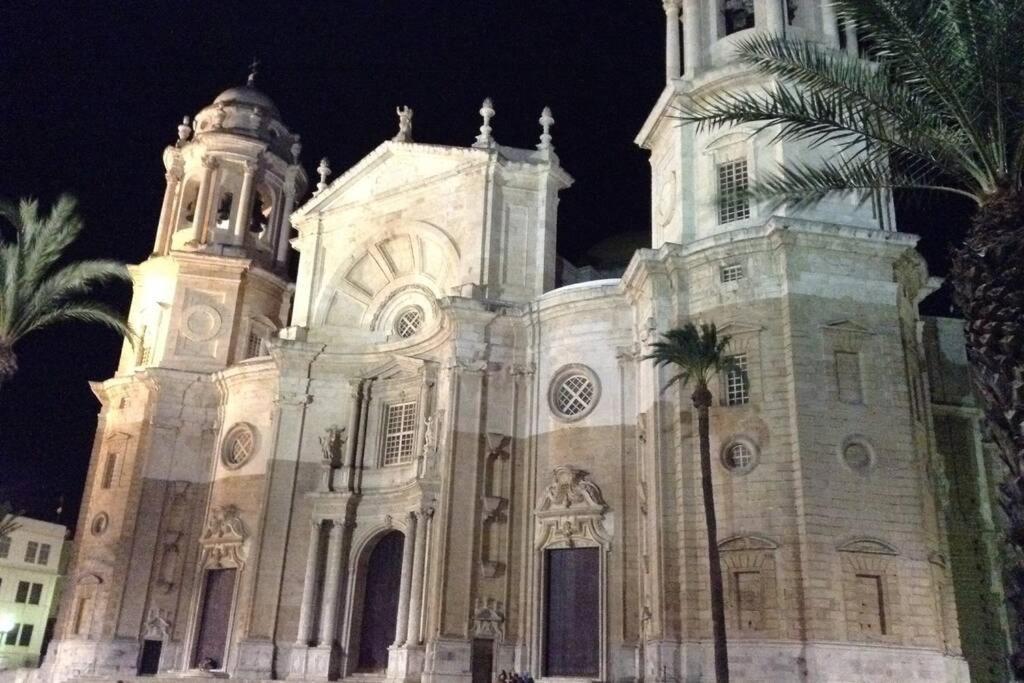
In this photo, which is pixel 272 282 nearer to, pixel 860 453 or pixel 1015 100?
pixel 860 453

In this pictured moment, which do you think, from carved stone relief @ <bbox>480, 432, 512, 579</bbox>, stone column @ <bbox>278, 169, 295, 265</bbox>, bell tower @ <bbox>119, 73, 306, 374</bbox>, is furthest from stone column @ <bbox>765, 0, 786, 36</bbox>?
stone column @ <bbox>278, 169, 295, 265</bbox>

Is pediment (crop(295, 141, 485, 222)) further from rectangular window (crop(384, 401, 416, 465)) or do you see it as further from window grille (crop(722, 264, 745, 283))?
window grille (crop(722, 264, 745, 283))

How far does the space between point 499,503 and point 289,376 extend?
10.7 metres

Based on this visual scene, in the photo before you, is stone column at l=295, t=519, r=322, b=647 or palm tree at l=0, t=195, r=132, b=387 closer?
palm tree at l=0, t=195, r=132, b=387

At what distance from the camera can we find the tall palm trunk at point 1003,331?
39.6 ft

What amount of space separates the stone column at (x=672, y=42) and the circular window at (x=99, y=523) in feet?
86.8

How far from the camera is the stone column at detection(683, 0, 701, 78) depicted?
28438 millimetres

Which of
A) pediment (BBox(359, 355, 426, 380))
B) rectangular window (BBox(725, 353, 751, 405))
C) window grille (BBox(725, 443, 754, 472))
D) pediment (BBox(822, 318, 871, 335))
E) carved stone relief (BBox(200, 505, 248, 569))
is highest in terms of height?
pediment (BBox(359, 355, 426, 380))

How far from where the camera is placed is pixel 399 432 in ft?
→ 109

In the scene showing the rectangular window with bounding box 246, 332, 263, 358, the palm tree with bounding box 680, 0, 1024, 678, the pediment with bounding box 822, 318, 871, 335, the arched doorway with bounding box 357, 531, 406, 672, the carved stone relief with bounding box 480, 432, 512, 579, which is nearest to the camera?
the palm tree with bounding box 680, 0, 1024, 678

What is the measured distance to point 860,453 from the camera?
22.6 meters

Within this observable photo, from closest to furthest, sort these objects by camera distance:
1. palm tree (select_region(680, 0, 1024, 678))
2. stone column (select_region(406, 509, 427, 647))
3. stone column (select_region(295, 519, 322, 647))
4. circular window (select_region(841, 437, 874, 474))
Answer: palm tree (select_region(680, 0, 1024, 678)), circular window (select_region(841, 437, 874, 474)), stone column (select_region(406, 509, 427, 647)), stone column (select_region(295, 519, 322, 647))

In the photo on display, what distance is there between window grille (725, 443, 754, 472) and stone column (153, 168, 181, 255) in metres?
28.2

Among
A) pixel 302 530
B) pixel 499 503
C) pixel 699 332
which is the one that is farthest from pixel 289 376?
pixel 699 332
